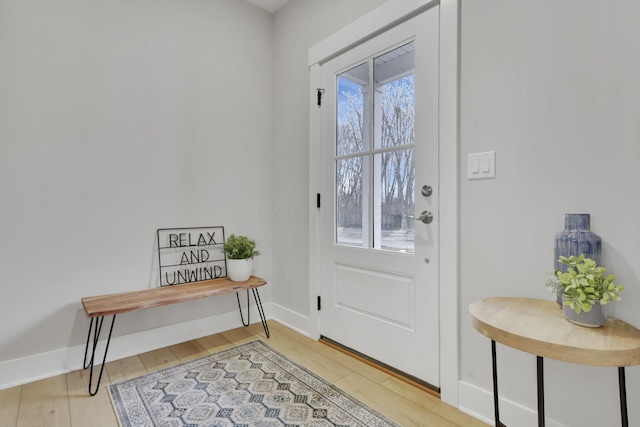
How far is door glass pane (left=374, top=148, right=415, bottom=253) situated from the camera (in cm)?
183

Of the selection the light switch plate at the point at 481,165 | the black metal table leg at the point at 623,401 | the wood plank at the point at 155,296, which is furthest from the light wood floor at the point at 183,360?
the light switch plate at the point at 481,165

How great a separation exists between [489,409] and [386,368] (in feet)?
1.94

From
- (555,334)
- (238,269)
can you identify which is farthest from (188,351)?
(555,334)

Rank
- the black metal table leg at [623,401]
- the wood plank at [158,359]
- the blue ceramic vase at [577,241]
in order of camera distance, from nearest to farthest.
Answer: the black metal table leg at [623,401] → the blue ceramic vase at [577,241] → the wood plank at [158,359]

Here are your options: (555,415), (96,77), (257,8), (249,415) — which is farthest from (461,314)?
(257,8)

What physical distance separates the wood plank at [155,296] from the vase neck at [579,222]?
186cm

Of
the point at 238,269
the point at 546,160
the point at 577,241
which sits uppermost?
the point at 546,160

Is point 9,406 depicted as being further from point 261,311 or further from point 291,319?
point 291,319

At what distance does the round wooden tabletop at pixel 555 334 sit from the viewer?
0.87 m

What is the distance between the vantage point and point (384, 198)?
1.95 metres

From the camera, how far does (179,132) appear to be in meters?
2.35

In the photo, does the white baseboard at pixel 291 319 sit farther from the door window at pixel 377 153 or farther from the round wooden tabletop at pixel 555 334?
the round wooden tabletop at pixel 555 334

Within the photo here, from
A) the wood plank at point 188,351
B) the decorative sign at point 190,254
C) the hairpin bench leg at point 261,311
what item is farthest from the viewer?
the hairpin bench leg at point 261,311

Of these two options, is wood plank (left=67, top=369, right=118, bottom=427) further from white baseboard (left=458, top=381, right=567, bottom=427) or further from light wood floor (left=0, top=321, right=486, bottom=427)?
white baseboard (left=458, top=381, right=567, bottom=427)
